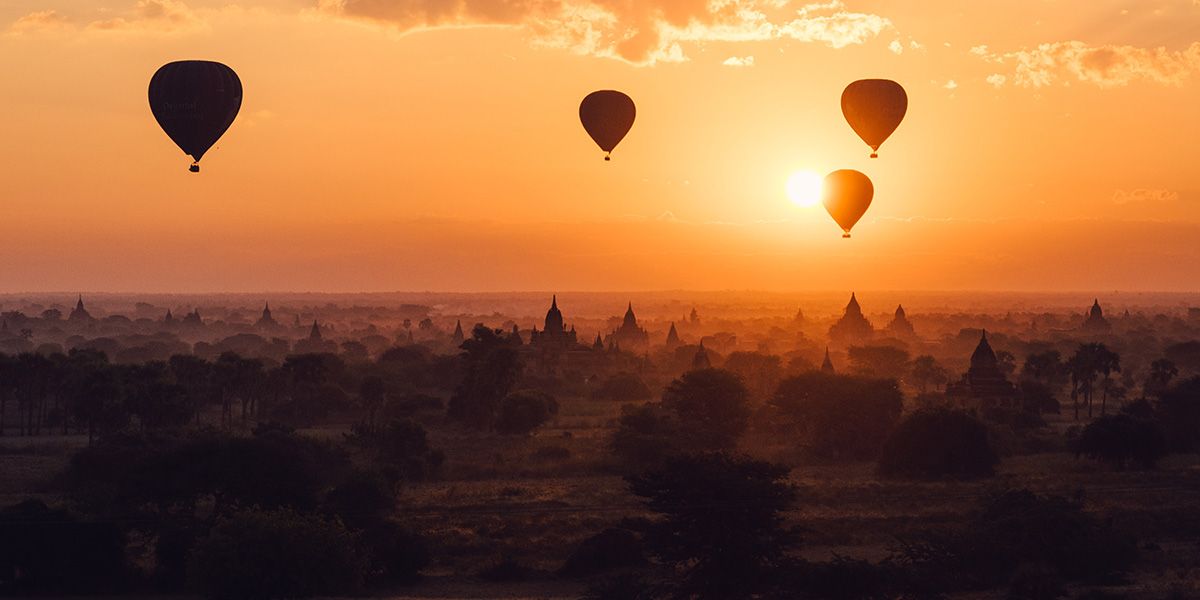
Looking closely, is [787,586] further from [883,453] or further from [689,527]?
[883,453]

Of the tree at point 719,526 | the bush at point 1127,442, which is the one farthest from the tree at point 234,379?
the bush at point 1127,442

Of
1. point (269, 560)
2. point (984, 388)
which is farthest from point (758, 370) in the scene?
point (269, 560)

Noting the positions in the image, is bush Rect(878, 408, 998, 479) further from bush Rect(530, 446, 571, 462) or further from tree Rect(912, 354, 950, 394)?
tree Rect(912, 354, 950, 394)

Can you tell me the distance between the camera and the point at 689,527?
96.1ft

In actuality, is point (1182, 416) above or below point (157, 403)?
above

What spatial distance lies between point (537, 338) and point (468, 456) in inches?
1687

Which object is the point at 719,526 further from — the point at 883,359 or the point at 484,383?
the point at 883,359

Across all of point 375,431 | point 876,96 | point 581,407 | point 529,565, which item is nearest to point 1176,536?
point 529,565

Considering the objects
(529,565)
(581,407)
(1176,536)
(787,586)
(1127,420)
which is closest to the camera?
(787,586)

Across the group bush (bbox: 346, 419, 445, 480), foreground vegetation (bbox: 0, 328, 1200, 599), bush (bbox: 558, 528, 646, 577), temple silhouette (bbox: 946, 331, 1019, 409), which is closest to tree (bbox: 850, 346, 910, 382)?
temple silhouette (bbox: 946, 331, 1019, 409)

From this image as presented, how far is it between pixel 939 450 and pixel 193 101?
2961 cm

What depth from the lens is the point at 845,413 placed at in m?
55.1

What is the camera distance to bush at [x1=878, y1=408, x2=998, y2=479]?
157ft

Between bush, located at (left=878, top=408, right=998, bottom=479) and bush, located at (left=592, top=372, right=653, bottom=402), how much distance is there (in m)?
33.1
